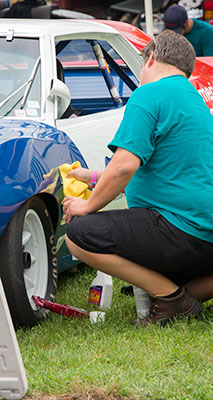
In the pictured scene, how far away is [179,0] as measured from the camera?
17703 mm

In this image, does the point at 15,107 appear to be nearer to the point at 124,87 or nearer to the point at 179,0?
the point at 124,87

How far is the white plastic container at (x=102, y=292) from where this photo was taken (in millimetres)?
3846

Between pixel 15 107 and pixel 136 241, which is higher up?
pixel 15 107

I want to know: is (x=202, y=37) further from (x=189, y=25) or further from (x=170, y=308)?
(x=170, y=308)

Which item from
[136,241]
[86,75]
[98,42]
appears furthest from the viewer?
[86,75]

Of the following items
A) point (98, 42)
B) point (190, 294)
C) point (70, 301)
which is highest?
point (98, 42)

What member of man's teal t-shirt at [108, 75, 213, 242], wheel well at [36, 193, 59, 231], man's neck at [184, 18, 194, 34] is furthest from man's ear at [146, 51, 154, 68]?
man's neck at [184, 18, 194, 34]

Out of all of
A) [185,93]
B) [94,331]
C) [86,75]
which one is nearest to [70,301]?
[94,331]

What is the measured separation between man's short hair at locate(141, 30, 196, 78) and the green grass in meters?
1.25

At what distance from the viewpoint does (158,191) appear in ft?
11.1

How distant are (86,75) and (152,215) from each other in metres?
3.19

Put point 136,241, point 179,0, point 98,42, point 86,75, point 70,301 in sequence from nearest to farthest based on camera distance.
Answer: point 136,241
point 70,301
point 98,42
point 86,75
point 179,0

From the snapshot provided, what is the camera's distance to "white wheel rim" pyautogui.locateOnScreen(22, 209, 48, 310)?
3.58m

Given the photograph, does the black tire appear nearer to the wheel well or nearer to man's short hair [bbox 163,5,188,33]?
the wheel well
